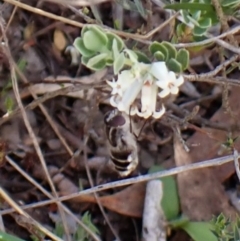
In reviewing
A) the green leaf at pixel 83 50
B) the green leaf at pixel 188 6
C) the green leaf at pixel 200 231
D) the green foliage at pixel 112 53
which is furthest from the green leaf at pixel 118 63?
A: the green leaf at pixel 200 231

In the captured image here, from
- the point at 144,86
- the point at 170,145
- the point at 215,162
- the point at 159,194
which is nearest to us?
the point at 144,86

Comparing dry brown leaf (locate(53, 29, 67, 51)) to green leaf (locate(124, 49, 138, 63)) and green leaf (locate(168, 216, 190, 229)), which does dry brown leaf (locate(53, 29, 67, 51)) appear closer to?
green leaf (locate(168, 216, 190, 229))

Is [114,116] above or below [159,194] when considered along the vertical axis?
above

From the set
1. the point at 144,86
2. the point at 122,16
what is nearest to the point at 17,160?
the point at 122,16

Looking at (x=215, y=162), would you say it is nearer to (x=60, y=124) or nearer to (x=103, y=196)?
(x=103, y=196)

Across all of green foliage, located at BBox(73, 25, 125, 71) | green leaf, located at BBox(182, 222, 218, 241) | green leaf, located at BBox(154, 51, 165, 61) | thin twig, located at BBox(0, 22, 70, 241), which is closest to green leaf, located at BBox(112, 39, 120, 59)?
green foliage, located at BBox(73, 25, 125, 71)

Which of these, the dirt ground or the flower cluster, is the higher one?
the flower cluster

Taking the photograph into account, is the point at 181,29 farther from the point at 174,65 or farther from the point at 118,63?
the point at 118,63
